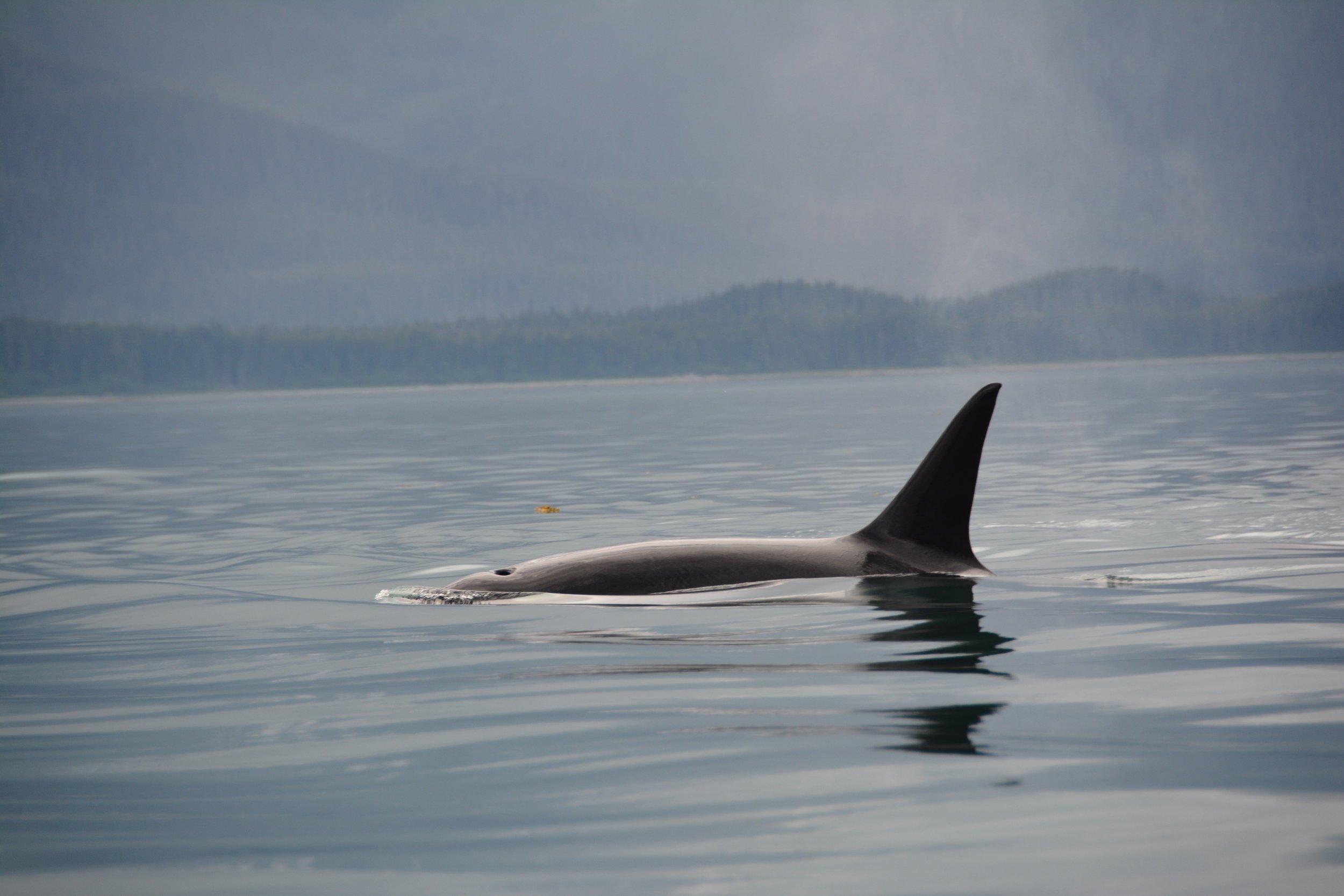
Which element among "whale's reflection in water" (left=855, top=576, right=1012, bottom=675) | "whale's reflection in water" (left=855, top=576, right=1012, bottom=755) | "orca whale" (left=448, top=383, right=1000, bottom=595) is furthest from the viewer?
"orca whale" (left=448, top=383, right=1000, bottom=595)

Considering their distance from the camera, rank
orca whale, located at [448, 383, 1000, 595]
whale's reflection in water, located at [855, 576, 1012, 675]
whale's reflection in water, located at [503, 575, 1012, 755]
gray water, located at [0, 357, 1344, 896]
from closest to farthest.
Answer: gray water, located at [0, 357, 1344, 896], whale's reflection in water, located at [503, 575, 1012, 755], whale's reflection in water, located at [855, 576, 1012, 675], orca whale, located at [448, 383, 1000, 595]

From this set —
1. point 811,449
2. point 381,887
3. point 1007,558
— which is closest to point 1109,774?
point 381,887

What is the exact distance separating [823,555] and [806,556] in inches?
7.9

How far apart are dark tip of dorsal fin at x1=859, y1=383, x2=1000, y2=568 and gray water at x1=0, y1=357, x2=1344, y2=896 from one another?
1.65 feet

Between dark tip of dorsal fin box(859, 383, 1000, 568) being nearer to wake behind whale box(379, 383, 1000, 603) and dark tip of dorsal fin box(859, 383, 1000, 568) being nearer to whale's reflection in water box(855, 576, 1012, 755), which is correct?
wake behind whale box(379, 383, 1000, 603)

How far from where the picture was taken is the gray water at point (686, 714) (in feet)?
19.2

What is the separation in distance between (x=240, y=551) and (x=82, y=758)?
1177cm

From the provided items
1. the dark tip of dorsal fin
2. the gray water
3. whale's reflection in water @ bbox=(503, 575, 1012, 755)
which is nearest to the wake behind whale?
the dark tip of dorsal fin

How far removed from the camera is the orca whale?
1292 cm

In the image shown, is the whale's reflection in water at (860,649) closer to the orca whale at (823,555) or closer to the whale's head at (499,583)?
the orca whale at (823,555)

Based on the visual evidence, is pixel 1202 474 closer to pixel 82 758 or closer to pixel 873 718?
pixel 873 718

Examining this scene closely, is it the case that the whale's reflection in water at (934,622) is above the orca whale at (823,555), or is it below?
below

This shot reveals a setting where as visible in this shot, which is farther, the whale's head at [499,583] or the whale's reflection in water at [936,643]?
the whale's head at [499,583]

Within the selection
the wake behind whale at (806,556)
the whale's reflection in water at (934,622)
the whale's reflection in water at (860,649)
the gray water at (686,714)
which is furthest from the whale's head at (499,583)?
the whale's reflection in water at (934,622)
